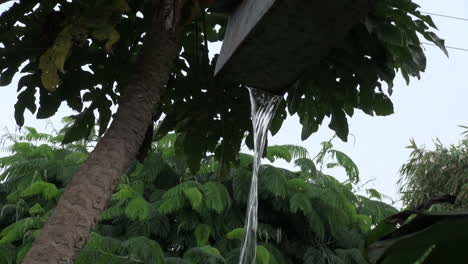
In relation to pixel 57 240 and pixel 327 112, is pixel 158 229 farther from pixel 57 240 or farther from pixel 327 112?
pixel 57 240

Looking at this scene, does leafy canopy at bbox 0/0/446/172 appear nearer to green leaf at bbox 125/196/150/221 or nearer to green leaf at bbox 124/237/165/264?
green leaf at bbox 124/237/165/264

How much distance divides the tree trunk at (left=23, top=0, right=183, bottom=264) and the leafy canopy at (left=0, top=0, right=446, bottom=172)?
0.32ft

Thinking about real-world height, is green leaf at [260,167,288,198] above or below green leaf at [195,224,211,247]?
above

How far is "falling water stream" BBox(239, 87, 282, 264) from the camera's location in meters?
1.71

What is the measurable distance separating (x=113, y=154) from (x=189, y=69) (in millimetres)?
730

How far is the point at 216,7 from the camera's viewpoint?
1.62 m

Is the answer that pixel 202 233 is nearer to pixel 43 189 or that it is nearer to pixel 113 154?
pixel 43 189

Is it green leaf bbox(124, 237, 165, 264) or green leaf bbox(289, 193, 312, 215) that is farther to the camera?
green leaf bbox(289, 193, 312, 215)

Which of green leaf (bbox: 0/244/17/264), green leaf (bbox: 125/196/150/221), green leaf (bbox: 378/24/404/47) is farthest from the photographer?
green leaf (bbox: 125/196/150/221)

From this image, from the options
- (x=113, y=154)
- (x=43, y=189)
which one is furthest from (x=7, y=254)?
(x=113, y=154)

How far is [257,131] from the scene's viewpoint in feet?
6.10

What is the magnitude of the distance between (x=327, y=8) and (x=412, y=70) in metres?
0.63

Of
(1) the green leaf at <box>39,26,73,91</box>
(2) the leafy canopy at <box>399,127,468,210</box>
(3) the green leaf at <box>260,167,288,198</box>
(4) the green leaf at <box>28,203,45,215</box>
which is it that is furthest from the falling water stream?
(2) the leafy canopy at <box>399,127,468,210</box>

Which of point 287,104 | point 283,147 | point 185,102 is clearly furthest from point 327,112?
point 283,147
